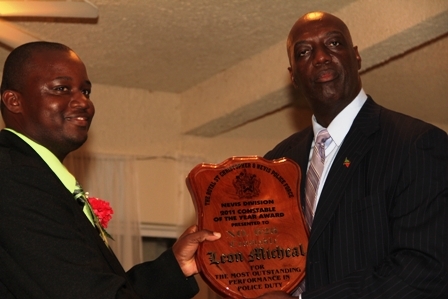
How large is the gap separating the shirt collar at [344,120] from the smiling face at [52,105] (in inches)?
37.9

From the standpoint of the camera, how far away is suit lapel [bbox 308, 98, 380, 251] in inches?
127

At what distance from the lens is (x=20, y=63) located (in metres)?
3.16

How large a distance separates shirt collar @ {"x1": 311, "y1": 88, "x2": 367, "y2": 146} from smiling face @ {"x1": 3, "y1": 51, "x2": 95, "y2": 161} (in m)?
0.96

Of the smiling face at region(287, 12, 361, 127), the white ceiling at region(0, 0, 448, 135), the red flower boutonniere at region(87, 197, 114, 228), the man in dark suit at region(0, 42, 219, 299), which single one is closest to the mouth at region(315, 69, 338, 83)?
the smiling face at region(287, 12, 361, 127)

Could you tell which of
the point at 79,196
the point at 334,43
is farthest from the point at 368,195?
the point at 79,196

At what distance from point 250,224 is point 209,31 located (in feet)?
10.2

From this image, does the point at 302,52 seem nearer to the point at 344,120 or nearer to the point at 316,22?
the point at 316,22

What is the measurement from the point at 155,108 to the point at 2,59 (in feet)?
4.73

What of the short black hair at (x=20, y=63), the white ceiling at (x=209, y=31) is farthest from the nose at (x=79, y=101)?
the white ceiling at (x=209, y=31)

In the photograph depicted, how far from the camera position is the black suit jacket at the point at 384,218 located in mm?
3031

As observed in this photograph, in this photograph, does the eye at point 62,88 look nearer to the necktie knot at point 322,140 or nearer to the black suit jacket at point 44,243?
the black suit jacket at point 44,243

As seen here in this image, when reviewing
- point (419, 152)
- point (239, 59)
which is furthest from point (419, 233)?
point (239, 59)

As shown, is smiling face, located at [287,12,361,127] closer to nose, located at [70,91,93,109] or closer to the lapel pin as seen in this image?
the lapel pin

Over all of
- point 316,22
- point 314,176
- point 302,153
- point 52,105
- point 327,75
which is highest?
point 316,22
